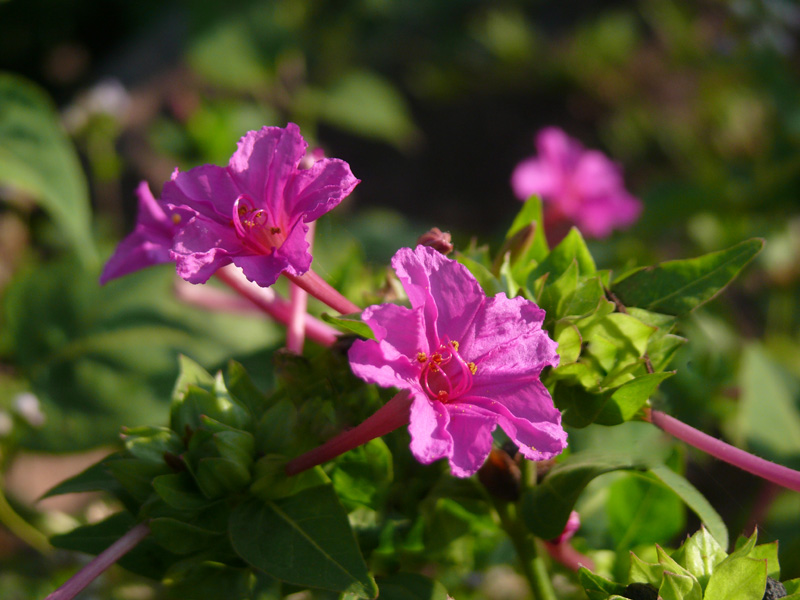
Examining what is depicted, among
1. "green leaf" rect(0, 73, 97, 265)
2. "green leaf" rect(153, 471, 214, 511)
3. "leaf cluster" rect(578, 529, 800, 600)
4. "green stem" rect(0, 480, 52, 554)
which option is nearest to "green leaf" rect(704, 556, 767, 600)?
"leaf cluster" rect(578, 529, 800, 600)

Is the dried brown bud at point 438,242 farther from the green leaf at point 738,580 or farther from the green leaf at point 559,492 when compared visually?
the green leaf at point 738,580

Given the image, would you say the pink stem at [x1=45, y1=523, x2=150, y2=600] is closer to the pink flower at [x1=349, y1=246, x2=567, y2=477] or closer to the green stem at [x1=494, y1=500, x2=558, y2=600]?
the pink flower at [x1=349, y1=246, x2=567, y2=477]

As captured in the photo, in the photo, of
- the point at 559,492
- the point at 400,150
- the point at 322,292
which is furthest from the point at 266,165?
the point at 400,150

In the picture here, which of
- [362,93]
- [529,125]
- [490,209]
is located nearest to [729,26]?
[529,125]

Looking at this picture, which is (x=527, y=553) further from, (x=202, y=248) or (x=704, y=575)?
(x=202, y=248)

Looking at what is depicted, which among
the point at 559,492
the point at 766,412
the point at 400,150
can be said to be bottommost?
the point at 400,150

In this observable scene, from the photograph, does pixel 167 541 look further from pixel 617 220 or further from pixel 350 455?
pixel 617 220
